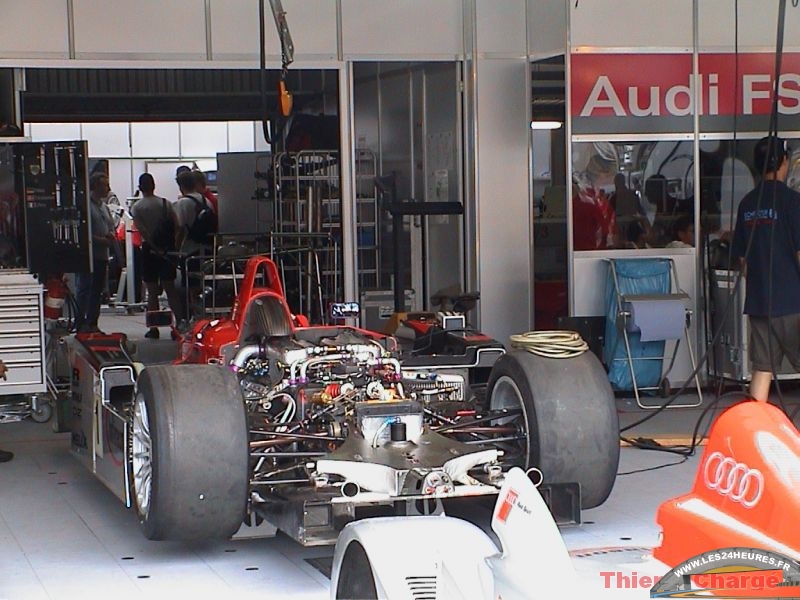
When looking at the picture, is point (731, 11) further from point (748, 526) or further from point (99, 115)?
point (99, 115)

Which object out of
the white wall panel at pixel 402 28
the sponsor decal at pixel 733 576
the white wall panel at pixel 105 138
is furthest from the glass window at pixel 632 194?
the white wall panel at pixel 105 138

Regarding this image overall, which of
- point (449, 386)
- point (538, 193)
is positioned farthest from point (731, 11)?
point (449, 386)

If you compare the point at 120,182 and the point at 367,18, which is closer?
the point at 367,18

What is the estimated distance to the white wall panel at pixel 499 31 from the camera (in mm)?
11562

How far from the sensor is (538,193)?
37.2 feet

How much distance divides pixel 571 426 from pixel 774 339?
3331 mm

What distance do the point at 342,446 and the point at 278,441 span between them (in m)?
0.34

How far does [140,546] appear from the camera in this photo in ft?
21.2

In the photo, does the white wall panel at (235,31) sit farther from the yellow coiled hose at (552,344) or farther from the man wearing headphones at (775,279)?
the yellow coiled hose at (552,344)

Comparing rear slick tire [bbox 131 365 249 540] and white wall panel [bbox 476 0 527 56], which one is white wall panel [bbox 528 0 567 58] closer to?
white wall panel [bbox 476 0 527 56]

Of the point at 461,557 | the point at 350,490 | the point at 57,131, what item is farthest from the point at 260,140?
the point at 461,557

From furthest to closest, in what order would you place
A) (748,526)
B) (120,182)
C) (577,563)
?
1. (120,182)
2. (577,563)
3. (748,526)

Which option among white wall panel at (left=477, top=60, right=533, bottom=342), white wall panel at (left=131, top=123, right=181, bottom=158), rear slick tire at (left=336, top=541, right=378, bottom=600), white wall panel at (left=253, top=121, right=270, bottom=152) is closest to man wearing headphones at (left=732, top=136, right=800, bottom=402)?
white wall panel at (left=477, top=60, right=533, bottom=342)

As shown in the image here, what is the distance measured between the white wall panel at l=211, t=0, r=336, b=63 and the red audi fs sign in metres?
2.03
